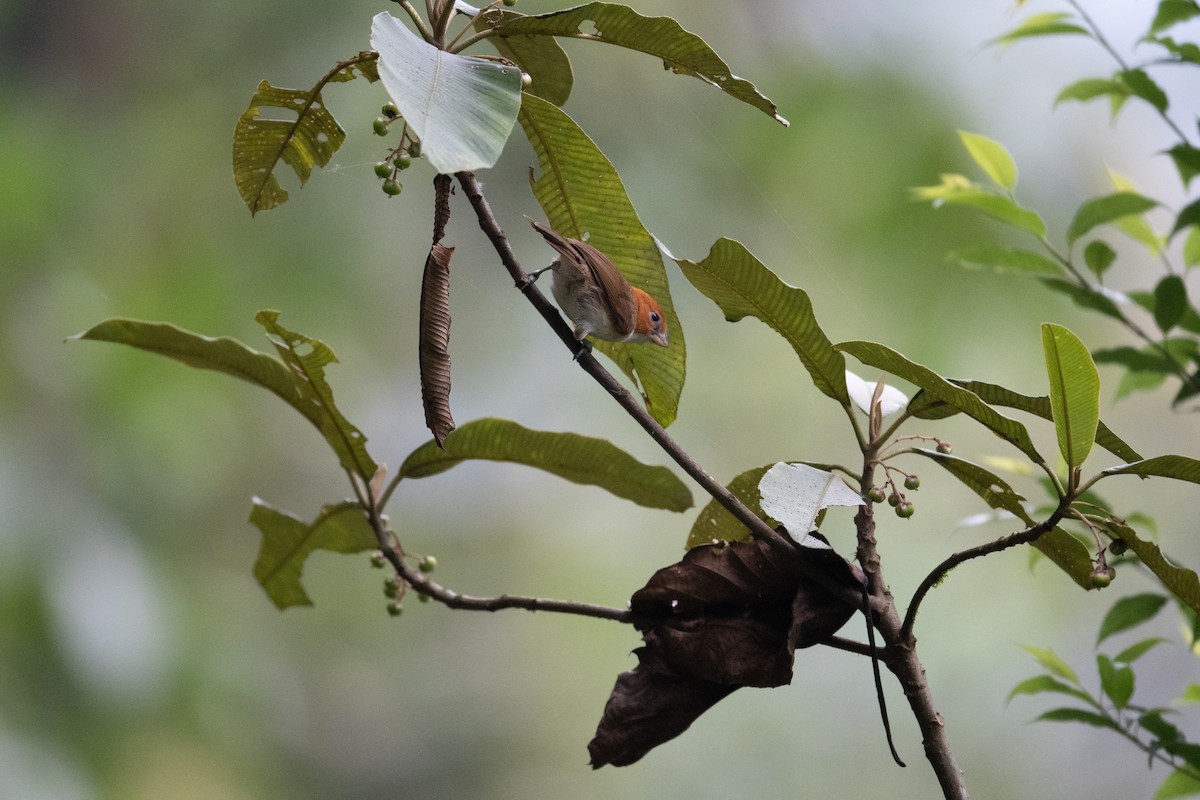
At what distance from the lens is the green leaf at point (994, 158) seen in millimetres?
897

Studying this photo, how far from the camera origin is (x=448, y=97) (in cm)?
44

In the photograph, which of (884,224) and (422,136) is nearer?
(422,136)

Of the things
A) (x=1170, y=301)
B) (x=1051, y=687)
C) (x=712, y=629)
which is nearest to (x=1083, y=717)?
(x=1051, y=687)

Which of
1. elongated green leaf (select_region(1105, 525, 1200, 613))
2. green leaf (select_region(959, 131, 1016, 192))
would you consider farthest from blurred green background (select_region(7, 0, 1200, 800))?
elongated green leaf (select_region(1105, 525, 1200, 613))

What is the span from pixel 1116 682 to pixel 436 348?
629 millimetres

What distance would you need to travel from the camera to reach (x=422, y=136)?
394mm

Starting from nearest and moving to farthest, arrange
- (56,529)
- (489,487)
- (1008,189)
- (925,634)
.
Result: (1008,189) → (925,634) → (56,529) → (489,487)

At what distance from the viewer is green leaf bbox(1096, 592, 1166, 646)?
79 cm

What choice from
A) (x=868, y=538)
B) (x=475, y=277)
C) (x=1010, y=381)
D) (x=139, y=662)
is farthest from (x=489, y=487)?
(x=868, y=538)

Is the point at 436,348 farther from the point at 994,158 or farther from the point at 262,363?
the point at 994,158

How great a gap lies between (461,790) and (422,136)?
85.5 inches

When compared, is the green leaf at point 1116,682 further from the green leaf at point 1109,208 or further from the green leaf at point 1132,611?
the green leaf at point 1109,208

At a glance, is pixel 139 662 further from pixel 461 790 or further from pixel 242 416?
pixel 461 790

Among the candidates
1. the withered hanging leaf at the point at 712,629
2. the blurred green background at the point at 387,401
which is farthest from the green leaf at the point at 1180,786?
the blurred green background at the point at 387,401
